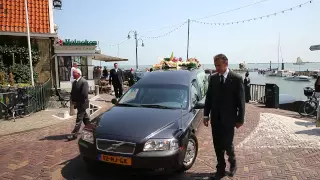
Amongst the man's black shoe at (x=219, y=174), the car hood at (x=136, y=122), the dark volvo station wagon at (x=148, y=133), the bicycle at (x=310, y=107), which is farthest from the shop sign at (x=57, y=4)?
the man's black shoe at (x=219, y=174)

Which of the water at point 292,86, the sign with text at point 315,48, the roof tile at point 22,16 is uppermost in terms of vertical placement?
the roof tile at point 22,16

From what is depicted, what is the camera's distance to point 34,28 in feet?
47.2

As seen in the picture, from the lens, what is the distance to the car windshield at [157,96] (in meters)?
5.05

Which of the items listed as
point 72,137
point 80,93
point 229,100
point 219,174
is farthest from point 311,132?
point 72,137

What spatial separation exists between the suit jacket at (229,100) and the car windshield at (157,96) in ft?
3.33

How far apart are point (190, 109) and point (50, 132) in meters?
4.44

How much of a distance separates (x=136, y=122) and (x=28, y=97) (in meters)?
6.59

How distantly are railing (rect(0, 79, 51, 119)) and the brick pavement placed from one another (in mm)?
2009

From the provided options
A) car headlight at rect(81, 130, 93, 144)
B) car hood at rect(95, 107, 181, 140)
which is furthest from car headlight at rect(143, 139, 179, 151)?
car headlight at rect(81, 130, 93, 144)

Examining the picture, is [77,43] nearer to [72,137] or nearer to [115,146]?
[72,137]

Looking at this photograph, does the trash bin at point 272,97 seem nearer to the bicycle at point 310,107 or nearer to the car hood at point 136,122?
the bicycle at point 310,107

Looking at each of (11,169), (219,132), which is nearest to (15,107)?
(11,169)

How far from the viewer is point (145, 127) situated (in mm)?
4043

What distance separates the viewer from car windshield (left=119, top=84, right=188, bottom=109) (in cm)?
505
